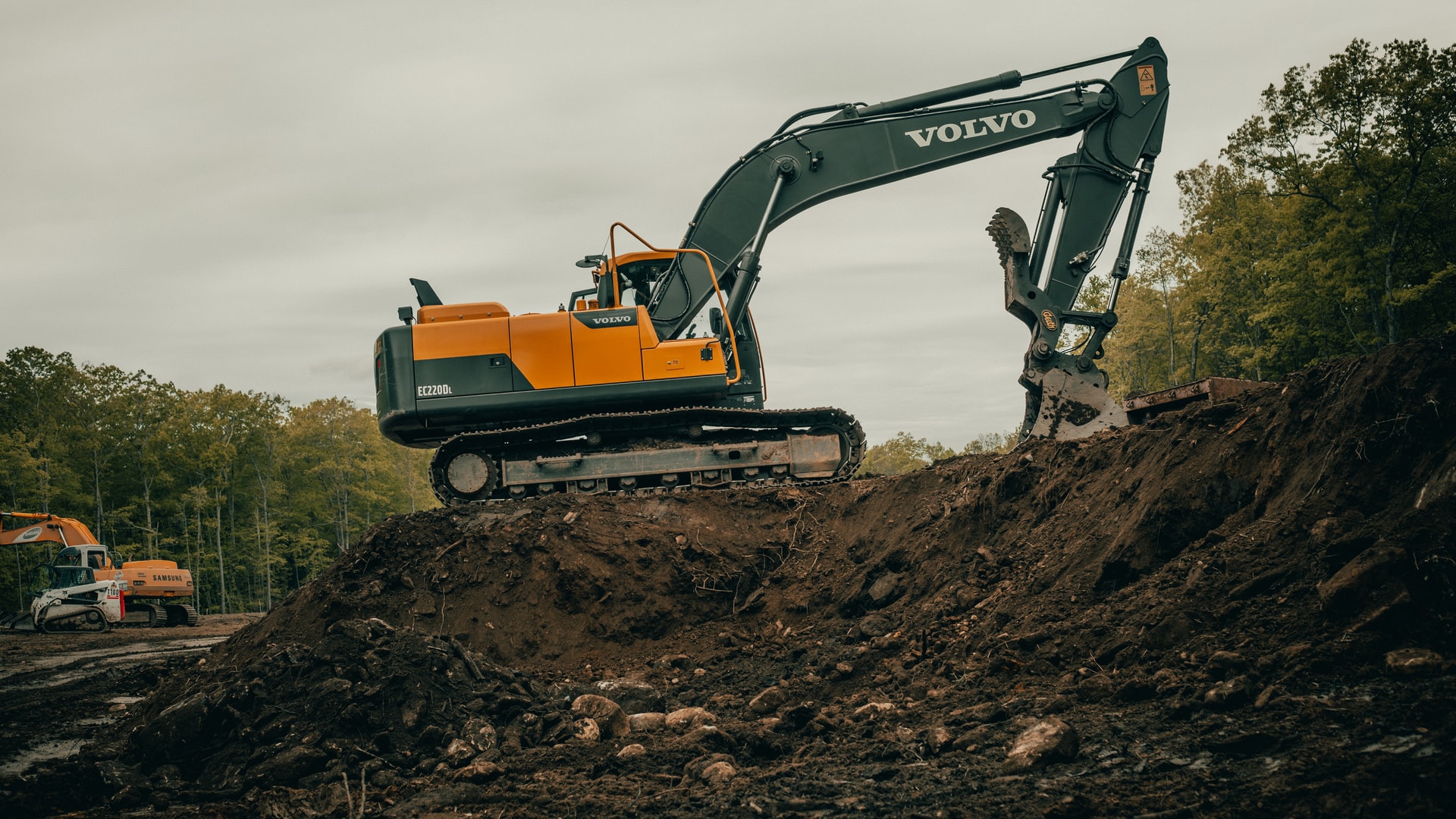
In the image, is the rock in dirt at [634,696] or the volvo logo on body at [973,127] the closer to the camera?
the rock in dirt at [634,696]

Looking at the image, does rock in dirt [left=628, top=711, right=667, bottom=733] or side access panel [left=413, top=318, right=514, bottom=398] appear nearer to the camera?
rock in dirt [left=628, top=711, right=667, bottom=733]

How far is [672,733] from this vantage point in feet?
20.6

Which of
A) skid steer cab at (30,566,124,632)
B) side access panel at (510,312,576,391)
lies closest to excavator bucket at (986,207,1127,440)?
side access panel at (510,312,576,391)

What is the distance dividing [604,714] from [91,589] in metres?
22.3

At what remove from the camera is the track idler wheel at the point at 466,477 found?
38.5ft

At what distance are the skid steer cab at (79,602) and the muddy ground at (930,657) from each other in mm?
15261

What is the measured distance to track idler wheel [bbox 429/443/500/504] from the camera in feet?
38.5

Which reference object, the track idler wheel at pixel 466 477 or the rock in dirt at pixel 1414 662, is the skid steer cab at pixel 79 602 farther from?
the rock in dirt at pixel 1414 662

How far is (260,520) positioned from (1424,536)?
52661 millimetres

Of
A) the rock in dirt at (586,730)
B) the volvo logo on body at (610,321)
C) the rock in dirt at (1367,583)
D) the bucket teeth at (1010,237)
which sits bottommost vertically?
the rock in dirt at (586,730)

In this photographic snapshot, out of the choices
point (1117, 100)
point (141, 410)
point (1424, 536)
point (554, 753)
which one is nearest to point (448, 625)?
point (554, 753)

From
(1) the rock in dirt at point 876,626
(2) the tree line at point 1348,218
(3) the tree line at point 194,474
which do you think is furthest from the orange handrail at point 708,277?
(3) the tree line at point 194,474

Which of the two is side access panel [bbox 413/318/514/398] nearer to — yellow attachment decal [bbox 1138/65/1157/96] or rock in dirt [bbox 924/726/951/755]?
rock in dirt [bbox 924/726/951/755]

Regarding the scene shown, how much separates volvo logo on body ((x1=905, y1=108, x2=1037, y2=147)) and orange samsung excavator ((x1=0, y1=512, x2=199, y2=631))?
72.8 ft
